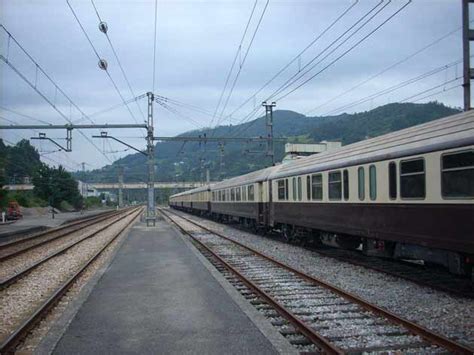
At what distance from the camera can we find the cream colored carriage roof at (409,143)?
920 cm

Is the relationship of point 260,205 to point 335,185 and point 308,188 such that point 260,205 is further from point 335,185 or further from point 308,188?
point 335,185

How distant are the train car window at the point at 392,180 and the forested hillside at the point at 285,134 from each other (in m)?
14.6

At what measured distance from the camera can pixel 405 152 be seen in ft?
35.7

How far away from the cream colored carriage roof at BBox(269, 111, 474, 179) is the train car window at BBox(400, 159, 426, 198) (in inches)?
8.5

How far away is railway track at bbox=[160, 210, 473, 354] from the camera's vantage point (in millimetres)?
6551

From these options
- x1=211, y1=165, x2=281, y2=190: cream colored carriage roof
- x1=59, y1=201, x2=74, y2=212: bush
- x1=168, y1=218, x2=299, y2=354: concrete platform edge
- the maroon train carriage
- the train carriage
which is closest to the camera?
x1=168, y1=218, x2=299, y2=354: concrete platform edge

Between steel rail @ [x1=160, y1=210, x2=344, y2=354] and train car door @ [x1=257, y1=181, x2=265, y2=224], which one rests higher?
train car door @ [x1=257, y1=181, x2=265, y2=224]

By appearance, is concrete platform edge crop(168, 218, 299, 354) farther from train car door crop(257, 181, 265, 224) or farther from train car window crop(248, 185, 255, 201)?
train car window crop(248, 185, 255, 201)

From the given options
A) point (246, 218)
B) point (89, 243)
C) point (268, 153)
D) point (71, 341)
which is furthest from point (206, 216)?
point (71, 341)

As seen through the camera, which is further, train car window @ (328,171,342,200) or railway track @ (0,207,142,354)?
train car window @ (328,171,342,200)

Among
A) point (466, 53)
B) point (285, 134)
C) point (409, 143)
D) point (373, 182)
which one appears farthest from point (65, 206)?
point (409, 143)

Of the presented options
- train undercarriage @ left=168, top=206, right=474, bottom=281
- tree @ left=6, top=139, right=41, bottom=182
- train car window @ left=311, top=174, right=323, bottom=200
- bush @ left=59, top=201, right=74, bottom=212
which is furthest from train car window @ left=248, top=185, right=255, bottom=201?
tree @ left=6, top=139, right=41, bottom=182

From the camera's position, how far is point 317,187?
655 inches

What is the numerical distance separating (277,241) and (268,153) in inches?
596
